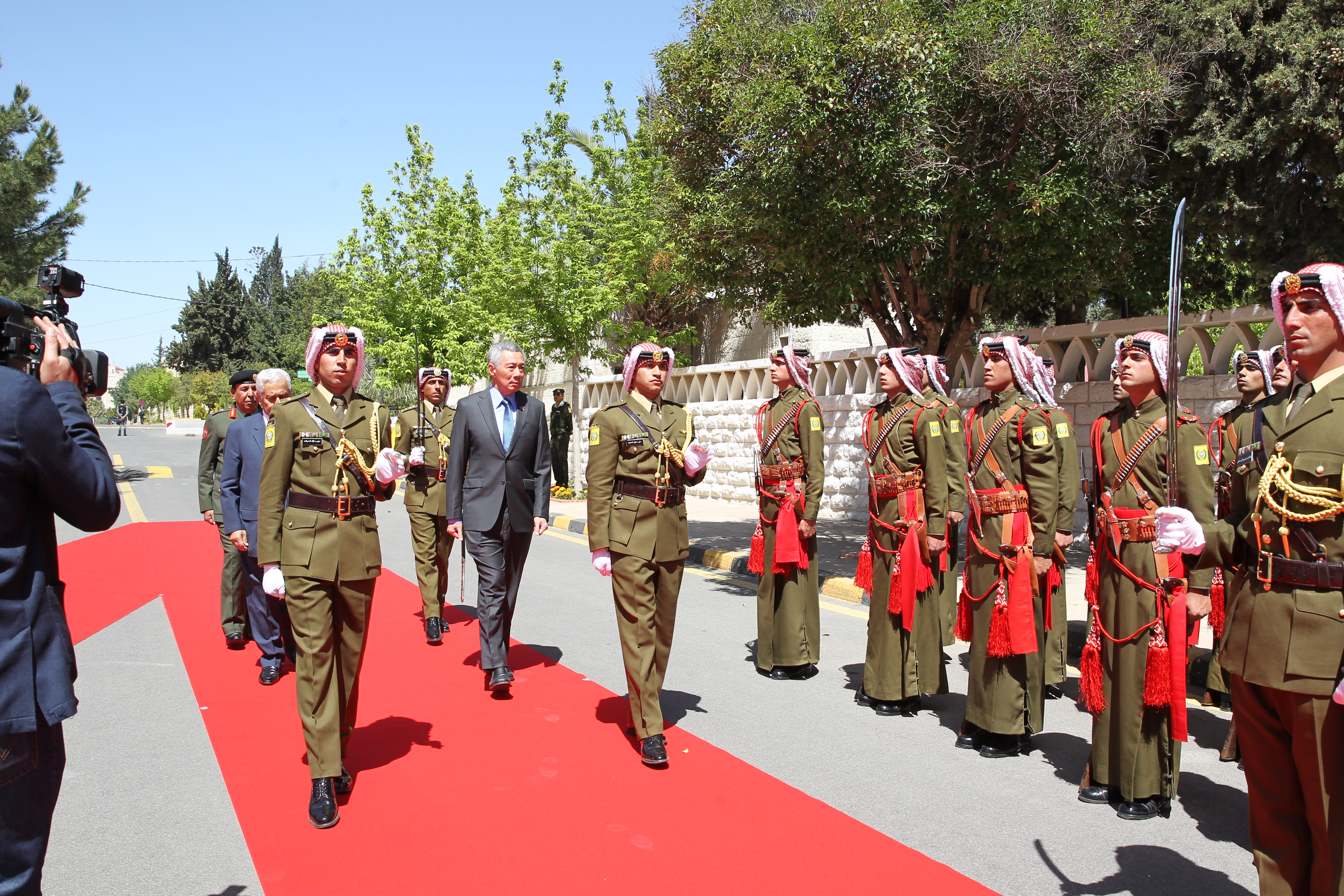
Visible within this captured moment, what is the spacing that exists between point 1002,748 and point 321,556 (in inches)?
148

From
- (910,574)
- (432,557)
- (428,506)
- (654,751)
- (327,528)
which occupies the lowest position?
(654,751)

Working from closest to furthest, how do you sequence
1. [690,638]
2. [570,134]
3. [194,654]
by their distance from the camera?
[194,654] → [690,638] → [570,134]

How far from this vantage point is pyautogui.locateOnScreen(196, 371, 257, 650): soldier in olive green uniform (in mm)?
7562

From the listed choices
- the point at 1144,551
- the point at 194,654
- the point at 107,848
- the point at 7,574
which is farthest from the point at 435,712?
the point at 1144,551

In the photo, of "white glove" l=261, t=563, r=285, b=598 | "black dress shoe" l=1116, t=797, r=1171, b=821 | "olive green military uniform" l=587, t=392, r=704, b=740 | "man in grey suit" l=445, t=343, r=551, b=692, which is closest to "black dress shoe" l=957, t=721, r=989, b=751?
"black dress shoe" l=1116, t=797, r=1171, b=821

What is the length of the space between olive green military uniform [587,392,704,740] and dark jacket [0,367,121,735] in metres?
2.93

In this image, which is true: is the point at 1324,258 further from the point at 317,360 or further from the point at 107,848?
the point at 107,848

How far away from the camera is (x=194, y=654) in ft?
24.9

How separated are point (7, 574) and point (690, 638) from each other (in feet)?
19.7

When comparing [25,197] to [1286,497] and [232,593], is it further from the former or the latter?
[1286,497]

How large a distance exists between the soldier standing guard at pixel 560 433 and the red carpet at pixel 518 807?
1340cm

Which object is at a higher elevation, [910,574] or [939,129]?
[939,129]

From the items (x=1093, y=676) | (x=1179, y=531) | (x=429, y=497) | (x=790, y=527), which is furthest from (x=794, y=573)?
(x=1179, y=531)

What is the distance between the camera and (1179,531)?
3.19m
